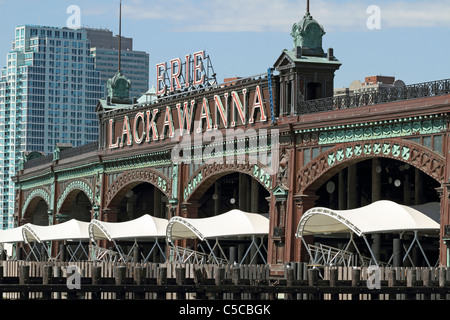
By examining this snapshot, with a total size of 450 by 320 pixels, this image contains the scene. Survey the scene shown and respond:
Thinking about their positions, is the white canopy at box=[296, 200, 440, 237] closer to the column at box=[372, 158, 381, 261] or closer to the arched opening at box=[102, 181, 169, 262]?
the column at box=[372, 158, 381, 261]

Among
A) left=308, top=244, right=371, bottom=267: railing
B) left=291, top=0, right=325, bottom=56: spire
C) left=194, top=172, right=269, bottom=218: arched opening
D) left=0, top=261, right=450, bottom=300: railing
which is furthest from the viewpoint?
left=194, top=172, right=269, bottom=218: arched opening

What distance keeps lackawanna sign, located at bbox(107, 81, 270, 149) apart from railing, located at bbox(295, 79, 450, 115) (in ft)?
13.1

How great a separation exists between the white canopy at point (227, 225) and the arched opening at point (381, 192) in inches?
135

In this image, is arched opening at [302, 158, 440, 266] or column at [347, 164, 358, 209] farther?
column at [347, 164, 358, 209]

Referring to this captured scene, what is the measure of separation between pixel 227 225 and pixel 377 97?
12.9m

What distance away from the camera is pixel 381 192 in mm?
66438

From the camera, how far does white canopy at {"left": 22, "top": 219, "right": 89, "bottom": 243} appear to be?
77438 mm

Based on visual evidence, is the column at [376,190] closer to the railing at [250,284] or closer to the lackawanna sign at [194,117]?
the lackawanna sign at [194,117]

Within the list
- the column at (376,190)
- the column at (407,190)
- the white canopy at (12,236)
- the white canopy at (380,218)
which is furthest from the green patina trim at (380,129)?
the white canopy at (12,236)

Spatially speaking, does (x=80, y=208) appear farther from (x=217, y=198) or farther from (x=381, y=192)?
(x=381, y=192)

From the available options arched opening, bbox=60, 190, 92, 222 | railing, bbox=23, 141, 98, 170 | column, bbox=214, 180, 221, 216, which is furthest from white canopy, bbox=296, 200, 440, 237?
arched opening, bbox=60, 190, 92, 222

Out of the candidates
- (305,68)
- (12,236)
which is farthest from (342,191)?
(12,236)

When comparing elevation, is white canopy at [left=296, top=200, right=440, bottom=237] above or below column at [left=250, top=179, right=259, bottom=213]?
below

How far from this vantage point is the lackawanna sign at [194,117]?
63000mm
